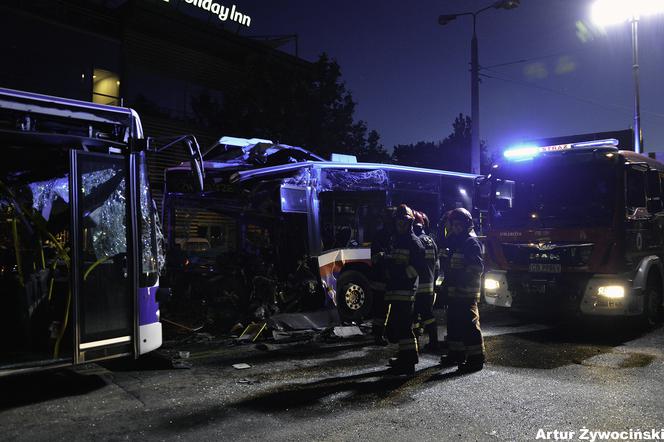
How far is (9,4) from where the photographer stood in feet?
45.6

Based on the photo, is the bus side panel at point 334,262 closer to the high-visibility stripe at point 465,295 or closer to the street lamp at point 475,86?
the high-visibility stripe at point 465,295

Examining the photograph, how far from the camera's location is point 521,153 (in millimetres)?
8719

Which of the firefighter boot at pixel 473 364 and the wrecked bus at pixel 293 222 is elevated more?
the wrecked bus at pixel 293 222

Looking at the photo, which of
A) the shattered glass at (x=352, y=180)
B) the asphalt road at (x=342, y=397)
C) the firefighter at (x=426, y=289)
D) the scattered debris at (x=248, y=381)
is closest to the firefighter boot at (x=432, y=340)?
the firefighter at (x=426, y=289)

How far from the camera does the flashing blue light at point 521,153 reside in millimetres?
8562

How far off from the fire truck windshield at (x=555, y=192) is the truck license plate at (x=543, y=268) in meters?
0.65

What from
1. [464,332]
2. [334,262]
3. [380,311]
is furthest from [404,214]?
[334,262]

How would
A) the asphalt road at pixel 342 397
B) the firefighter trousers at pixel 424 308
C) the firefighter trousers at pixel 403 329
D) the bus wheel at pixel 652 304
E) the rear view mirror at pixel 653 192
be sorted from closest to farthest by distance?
the asphalt road at pixel 342 397 < the firefighter trousers at pixel 403 329 < the firefighter trousers at pixel 424 308 < the rear view mirror at pixel 653 192 < the bus wheel at pixel 652 304

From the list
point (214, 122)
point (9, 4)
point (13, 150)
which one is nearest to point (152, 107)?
point (214, 122)

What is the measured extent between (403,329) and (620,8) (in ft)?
41.8

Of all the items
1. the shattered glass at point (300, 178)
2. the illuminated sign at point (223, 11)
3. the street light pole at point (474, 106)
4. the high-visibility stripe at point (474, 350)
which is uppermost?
the illuminated sign at point (223, 11)

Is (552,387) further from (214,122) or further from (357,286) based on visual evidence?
(214,122)

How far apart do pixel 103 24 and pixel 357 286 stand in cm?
1291

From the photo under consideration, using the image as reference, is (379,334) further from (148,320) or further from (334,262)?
(148,320)
